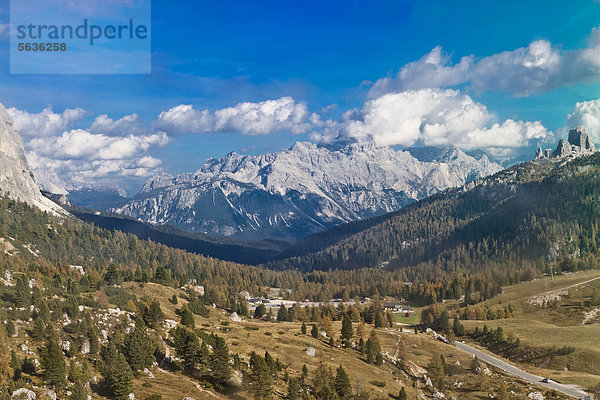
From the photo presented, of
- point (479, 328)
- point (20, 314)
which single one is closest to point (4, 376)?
point (20, 314)

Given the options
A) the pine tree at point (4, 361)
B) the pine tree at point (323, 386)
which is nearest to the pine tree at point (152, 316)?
the pine tree at point (4, 361)

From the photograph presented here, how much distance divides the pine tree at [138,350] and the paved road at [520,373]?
108801 mm

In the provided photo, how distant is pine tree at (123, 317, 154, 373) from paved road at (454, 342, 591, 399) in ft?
357

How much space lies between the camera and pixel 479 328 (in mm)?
198375

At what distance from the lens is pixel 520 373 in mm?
Answer: 141250

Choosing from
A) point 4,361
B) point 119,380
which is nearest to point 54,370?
point 4,361

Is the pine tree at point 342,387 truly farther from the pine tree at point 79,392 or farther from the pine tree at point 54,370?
the pine tree at point 54,370

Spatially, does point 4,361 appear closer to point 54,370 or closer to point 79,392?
point 54,370

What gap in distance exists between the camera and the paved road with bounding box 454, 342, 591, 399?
120 metres

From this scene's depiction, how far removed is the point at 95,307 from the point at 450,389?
103419 millimetres

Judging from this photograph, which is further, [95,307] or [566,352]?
[566,352]

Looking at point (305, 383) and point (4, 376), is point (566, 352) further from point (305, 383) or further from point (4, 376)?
point (4, 376)

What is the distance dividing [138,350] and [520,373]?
11737 centimetres

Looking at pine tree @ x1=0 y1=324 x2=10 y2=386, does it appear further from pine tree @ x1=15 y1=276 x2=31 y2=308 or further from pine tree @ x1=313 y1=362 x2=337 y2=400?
pine tree @ x1=313 y1=362 x2=337 y2=400
